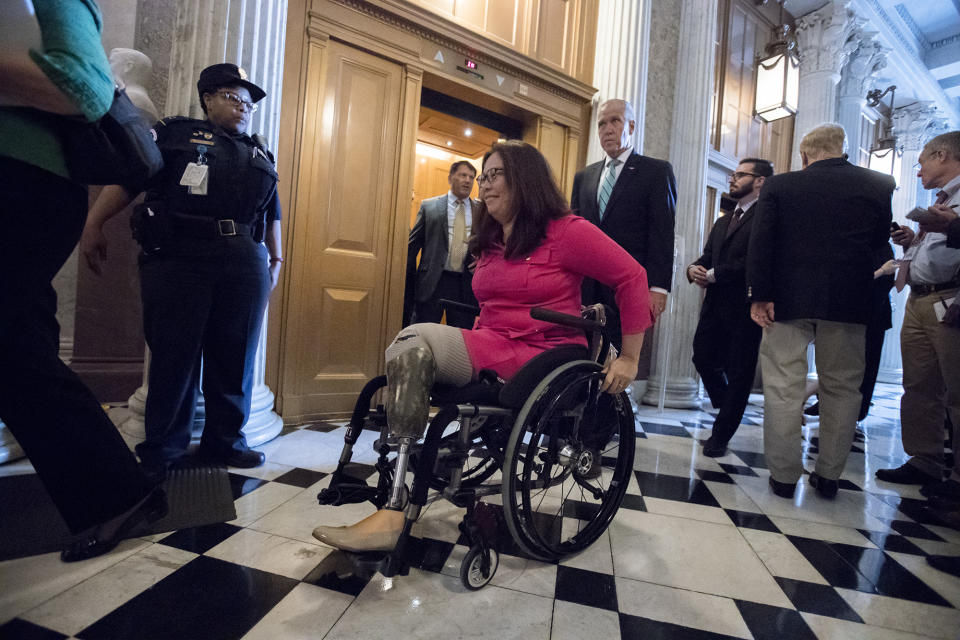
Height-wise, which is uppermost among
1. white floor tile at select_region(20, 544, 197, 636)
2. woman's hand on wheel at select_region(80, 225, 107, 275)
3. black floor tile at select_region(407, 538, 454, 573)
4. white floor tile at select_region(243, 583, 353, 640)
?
woman's hand on wheel at select_region(80, 225, 107, 275)

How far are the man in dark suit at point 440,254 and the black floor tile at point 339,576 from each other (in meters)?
1.82

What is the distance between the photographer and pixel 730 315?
8.54 ft

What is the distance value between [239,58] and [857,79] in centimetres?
765

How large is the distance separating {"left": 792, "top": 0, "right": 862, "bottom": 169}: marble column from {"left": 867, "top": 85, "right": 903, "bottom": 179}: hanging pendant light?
4.50 ft

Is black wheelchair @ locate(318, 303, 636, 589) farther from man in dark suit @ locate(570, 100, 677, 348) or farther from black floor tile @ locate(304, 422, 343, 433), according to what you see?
black floor tile @ locate(304, 422, 343, 433)

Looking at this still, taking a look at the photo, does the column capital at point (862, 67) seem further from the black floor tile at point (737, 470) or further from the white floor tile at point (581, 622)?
the white floor tile at point (581, 622)

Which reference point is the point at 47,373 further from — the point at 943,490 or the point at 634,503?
the point at 943,490

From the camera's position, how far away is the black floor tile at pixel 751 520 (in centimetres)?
165

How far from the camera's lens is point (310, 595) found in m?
1.06

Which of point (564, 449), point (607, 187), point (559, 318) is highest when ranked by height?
point (607, 187)

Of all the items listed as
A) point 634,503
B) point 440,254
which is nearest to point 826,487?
point 634,503

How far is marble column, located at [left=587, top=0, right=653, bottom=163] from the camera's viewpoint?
3.56 metres

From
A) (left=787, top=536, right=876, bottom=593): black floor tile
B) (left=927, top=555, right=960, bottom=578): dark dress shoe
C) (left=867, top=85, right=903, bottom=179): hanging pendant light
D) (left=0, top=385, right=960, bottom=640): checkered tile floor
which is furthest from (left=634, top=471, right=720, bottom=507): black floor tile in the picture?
(left=867, top=85, right=903, bottom=179): hanging pendant light

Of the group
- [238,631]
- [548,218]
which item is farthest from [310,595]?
[548,218]
